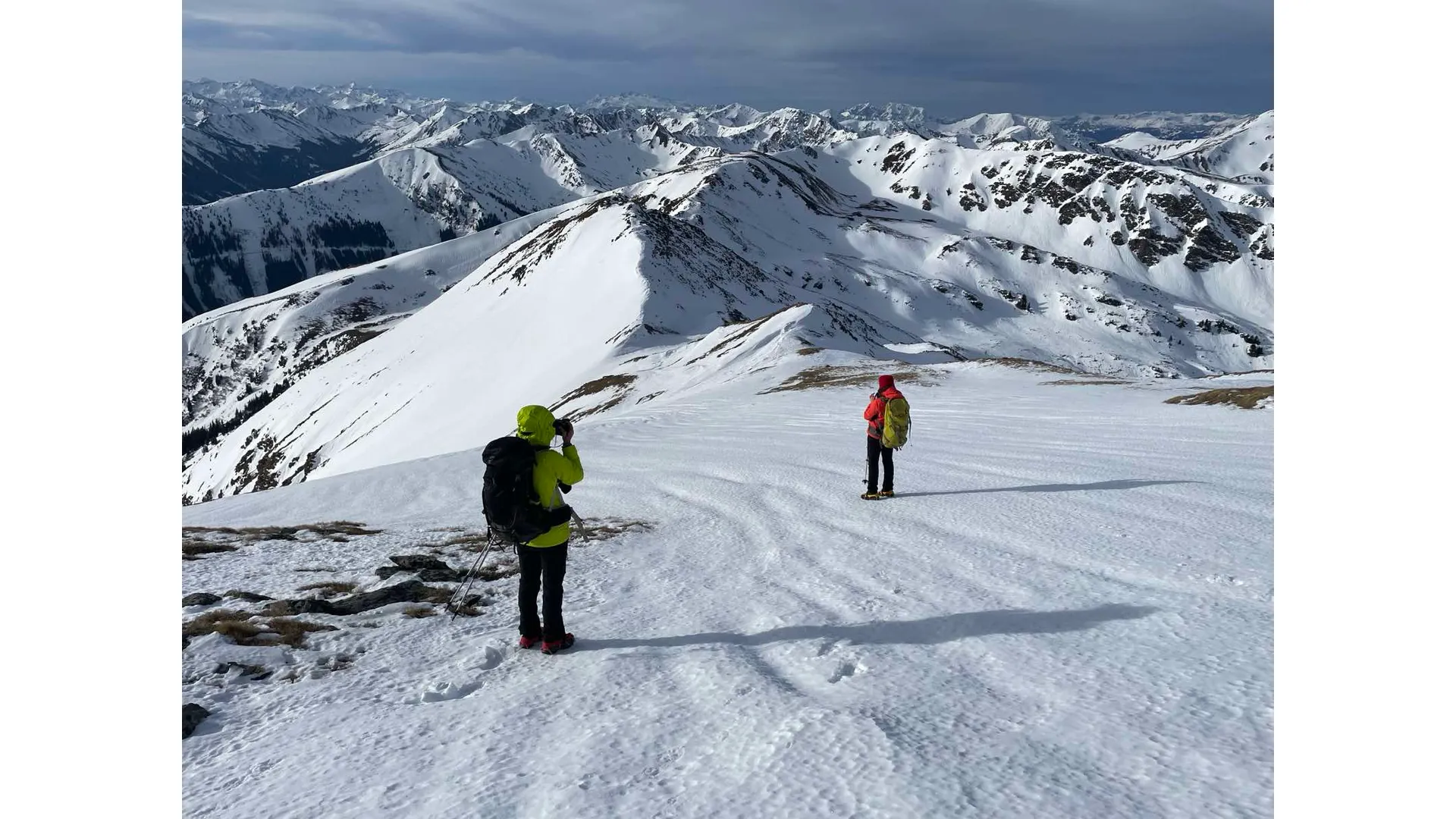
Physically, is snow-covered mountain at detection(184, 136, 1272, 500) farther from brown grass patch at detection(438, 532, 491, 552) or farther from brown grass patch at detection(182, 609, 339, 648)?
brown grass patch at detection(182, 609, 339, 648)

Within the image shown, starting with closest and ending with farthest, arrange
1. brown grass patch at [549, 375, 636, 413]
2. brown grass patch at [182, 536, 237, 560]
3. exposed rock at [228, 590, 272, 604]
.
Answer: exposed rock at [228, 590, 272, 604] < brown grass patch at [182, 536, 237, 560] < brown grass patch at [549, 375, 636, 413]

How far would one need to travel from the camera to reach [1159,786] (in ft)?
14.6

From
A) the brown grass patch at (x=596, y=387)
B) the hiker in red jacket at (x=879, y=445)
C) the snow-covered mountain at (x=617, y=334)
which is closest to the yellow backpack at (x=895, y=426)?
the hiker in red jacket at (x=879, y=445)

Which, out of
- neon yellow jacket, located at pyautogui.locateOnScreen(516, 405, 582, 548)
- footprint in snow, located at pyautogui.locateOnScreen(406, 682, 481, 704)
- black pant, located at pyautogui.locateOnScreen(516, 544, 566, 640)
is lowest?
footprint in snow, located at pyautogui.locateOnScreen(406, 682, 481, 704)

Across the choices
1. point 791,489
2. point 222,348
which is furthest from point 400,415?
point 222,348

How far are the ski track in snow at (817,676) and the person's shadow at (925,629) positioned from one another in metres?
0.04

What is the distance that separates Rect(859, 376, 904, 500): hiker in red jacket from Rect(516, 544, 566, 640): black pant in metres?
7.54

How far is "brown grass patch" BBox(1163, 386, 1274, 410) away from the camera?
21.8 meters

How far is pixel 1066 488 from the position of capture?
13242mm

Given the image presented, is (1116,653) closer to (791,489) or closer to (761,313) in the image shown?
(791,489)

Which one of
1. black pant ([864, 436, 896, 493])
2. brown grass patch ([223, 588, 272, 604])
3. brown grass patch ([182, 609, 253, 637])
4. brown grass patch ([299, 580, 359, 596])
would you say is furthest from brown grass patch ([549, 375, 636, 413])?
brown grass patch ([182, 609, 253, 637])

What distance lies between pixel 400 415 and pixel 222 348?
14223 cm

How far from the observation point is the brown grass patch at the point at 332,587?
8.94 meters

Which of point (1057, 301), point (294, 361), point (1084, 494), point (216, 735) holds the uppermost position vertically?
point (1057, 301)
